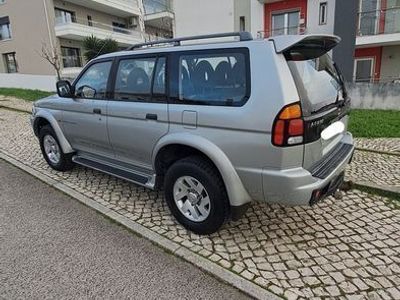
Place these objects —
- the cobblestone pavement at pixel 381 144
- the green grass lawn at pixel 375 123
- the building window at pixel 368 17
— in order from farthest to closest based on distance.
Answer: the building window at pixel 368 17 < the green grass lawn at pixel 375 123 < the cobblestone pavement at pixel 381 144

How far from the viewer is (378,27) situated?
515 inches

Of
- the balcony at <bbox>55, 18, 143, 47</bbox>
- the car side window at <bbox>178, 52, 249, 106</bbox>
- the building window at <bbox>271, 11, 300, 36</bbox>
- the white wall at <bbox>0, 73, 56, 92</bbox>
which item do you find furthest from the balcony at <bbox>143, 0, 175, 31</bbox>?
the car side window at <bbox>178, 52, 249, 106</bbox>

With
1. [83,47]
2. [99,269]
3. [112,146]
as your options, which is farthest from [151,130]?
[83,47]

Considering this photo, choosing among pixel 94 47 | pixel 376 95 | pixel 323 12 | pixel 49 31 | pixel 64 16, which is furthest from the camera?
pixel 64 16

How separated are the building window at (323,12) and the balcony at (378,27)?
139cm

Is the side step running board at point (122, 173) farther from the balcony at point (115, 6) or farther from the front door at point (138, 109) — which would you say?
the balcony at point (115, 6)

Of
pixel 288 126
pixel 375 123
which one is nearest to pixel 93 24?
pixel 375 123

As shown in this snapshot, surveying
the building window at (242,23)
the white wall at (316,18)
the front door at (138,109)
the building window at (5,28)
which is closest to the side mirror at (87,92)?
the front door at (138,109)

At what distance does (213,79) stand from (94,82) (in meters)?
2.04

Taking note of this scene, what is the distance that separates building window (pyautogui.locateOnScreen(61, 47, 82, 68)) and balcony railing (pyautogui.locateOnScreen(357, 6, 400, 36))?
68.0 feet

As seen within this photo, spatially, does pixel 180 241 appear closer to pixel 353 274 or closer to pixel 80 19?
pixel 353 274

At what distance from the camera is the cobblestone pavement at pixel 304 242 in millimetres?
2428

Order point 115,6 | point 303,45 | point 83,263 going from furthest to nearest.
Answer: point 115,6, point 83,263, point 303,45

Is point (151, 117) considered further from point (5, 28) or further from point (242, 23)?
point (5, 28)
